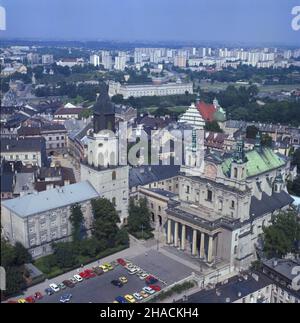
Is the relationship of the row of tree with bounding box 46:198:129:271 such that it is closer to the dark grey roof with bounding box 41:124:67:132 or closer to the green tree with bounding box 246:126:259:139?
the dark grey roof with bounding box 41:124:67:132

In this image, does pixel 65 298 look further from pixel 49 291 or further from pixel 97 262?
pixel 97 262

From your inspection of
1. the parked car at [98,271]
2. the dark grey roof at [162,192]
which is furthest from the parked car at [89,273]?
the dark grey roof at [162,192]

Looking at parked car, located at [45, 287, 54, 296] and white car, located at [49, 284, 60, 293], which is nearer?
parked car, located at [45, 287, 54, 296]

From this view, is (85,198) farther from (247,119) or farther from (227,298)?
(247,119)

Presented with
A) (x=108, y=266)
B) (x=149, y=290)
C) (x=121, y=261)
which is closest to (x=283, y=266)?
(x=149, y=290)

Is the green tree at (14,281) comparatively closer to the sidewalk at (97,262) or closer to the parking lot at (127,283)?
the sidewalk at (97,262)

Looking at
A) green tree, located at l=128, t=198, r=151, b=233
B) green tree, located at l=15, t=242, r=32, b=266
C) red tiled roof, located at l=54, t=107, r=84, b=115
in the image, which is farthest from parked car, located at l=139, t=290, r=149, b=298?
red tiled roof, located at l=54, t=107, r=84, b=115

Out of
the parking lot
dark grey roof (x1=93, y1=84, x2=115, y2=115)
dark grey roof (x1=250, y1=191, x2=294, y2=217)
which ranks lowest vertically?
the parking lot
